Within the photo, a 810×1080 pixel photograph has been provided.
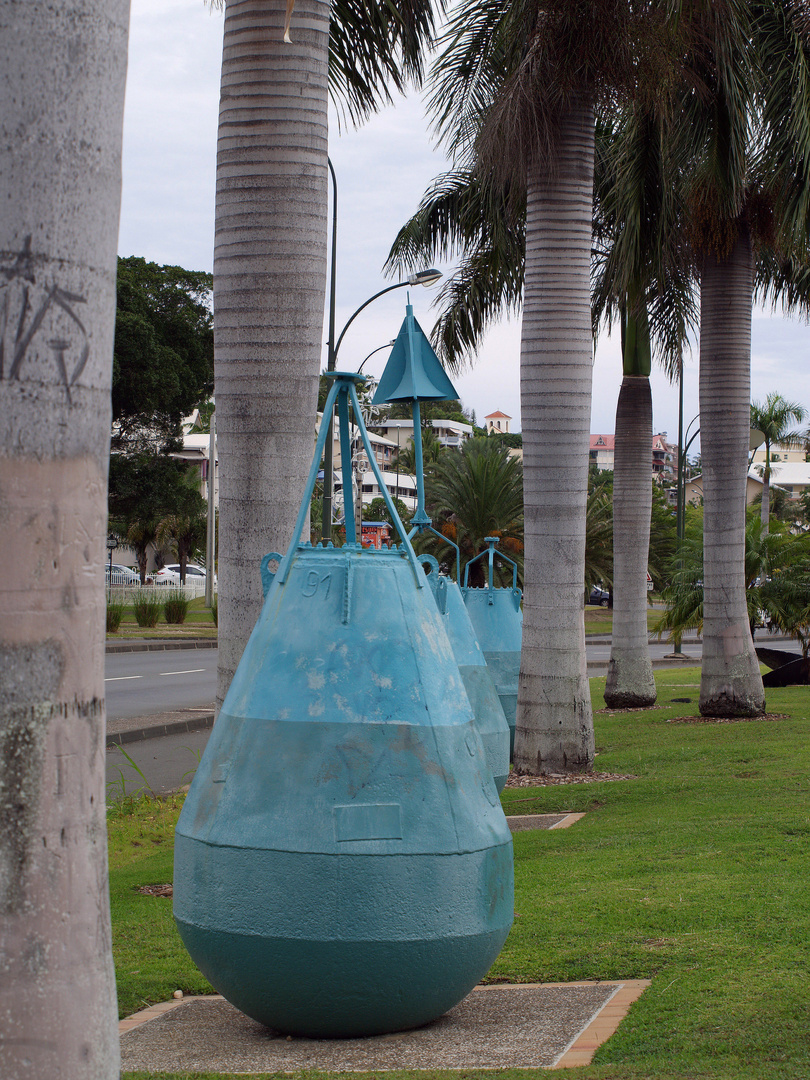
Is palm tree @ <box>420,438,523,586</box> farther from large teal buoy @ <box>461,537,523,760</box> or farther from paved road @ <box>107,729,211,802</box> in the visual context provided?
large teal buoy @ <box>461,537,523,760</box>

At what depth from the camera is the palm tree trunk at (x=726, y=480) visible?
1474cm

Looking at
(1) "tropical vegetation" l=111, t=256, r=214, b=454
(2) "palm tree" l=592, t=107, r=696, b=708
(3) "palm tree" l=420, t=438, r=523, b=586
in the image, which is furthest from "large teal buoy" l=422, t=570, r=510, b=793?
(1) "tropical vegetation" l=111, t=256, r=214, b=454

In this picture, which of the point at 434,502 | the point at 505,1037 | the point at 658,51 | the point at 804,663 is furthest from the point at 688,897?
the point at 434,502

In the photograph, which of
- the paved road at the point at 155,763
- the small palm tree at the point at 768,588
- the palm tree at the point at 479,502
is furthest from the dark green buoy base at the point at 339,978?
the palm tree at the point at 479,502

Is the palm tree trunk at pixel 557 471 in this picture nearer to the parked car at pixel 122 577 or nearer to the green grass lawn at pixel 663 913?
the green grass lawn at pixel 663 913

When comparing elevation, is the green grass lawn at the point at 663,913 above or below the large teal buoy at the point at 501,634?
below

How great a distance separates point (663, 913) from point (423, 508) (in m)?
3.54

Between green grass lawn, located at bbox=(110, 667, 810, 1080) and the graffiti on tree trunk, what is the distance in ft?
7.83

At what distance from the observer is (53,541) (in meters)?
2.46

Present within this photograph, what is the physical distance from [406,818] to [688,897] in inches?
101

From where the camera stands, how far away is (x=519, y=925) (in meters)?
5.55

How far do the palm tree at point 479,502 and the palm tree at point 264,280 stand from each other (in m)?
26.6

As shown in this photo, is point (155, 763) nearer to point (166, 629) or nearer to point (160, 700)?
point (160, 700)

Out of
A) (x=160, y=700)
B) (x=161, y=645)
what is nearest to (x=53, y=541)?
(x=160, y=700)
